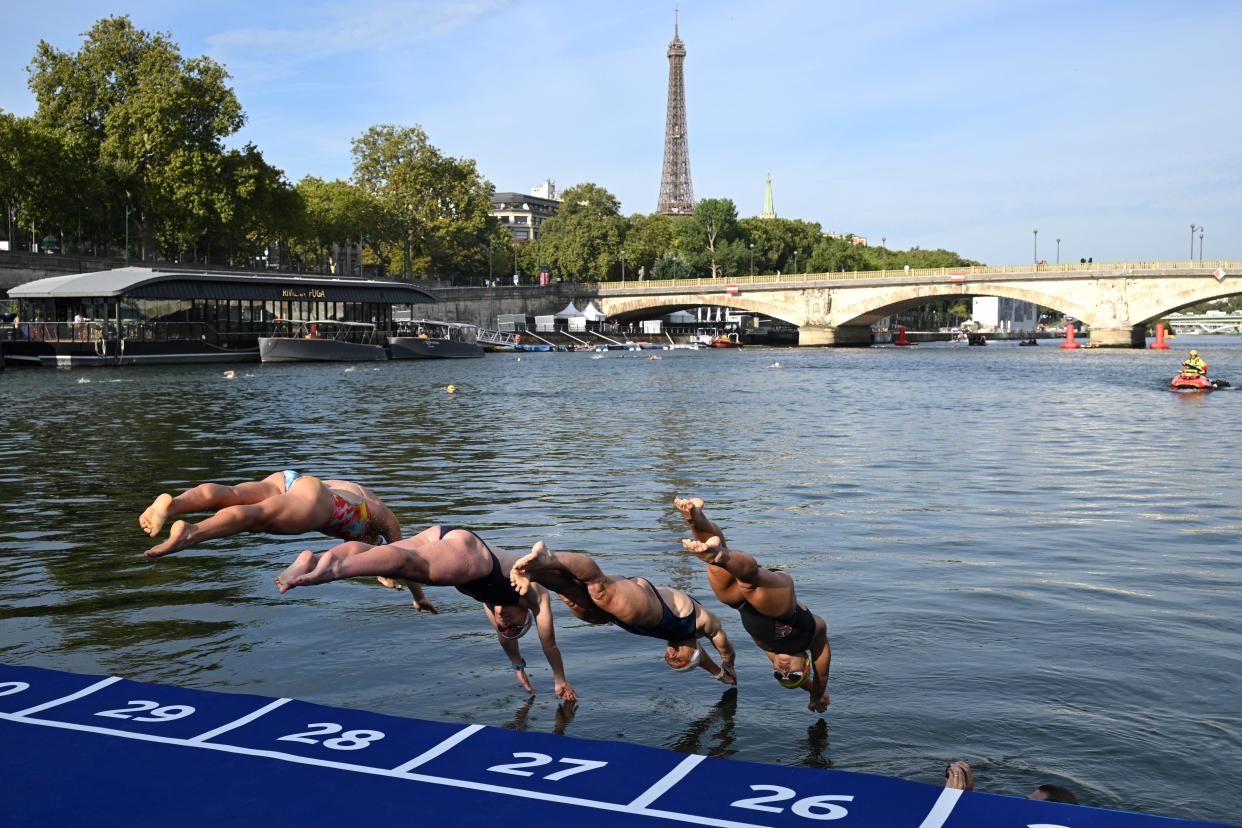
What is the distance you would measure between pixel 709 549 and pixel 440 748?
191 centimetres

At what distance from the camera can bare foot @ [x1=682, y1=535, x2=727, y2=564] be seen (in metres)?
6.38

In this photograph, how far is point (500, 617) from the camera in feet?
25.3

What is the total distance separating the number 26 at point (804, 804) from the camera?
5797mm

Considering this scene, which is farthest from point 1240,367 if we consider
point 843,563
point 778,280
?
point 843,563

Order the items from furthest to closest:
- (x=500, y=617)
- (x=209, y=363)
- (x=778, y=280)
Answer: (x=778, y=280) < (x=209, y=363) < (x=500, y=617)

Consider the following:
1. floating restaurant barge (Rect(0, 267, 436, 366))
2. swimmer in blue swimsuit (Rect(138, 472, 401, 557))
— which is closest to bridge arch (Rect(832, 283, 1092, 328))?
floating restaurant barge (Rect(0, 267, 436, 366))

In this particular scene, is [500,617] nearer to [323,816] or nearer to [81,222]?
[323,816]

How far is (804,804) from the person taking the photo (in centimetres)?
593

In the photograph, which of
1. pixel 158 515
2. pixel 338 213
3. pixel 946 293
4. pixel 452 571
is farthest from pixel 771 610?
pixel 338 213

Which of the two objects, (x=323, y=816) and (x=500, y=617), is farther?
(x=500, y=617)

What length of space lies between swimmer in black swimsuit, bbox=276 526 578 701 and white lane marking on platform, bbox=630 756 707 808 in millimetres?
1395

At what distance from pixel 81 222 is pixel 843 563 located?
79901mm

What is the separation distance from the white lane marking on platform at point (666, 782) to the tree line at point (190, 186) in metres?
74.9

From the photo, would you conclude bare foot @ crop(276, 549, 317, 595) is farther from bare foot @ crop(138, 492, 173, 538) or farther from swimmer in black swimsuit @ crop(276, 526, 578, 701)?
bare foot @ crop(138, 492, 173, 538)
